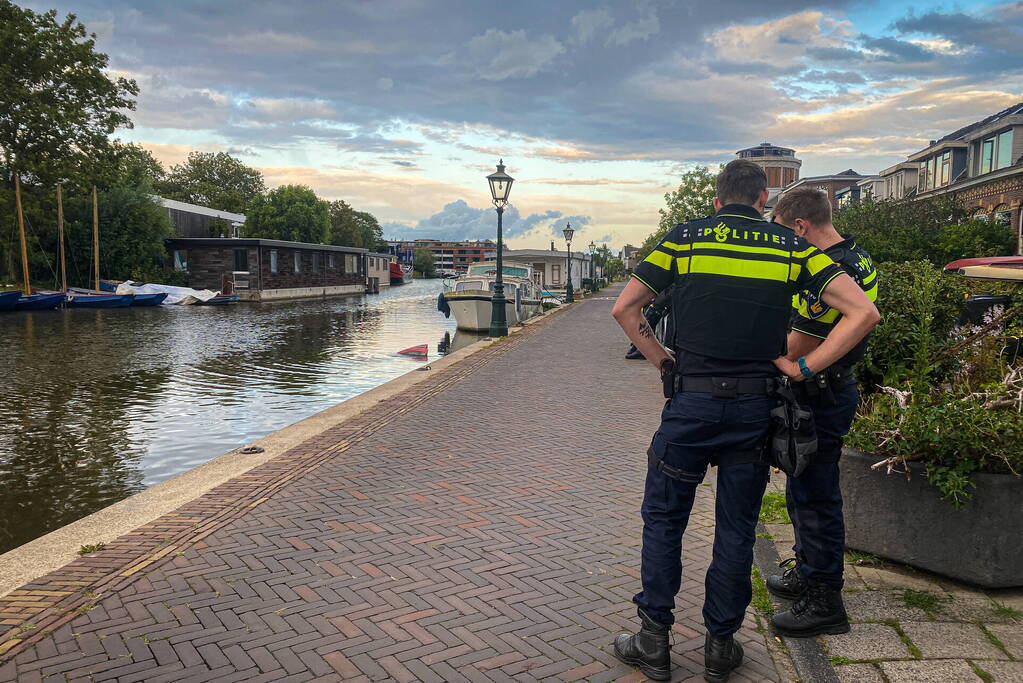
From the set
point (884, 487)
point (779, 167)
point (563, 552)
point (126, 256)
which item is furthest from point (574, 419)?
point (779, 167)

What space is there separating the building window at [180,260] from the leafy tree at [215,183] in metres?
39.1

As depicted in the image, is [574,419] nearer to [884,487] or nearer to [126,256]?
[884,487]

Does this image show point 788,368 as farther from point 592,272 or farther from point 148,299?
point 592,272

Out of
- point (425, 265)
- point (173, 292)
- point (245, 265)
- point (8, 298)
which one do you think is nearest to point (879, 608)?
point (8, 298)

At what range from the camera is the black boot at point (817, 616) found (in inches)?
136

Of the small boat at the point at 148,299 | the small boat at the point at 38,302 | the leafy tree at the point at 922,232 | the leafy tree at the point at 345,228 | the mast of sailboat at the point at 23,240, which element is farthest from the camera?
the leafy tree at the point at 345,228

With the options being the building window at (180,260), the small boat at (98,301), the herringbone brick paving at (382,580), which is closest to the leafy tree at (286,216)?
the building window at (180,260)

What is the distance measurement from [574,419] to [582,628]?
210 inches

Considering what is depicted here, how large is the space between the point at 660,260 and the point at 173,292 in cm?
4234

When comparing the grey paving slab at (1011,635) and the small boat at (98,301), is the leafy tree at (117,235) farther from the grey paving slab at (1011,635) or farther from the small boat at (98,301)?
the grey paving slab at (1011,635)

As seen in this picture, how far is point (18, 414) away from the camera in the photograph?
33.6 feet

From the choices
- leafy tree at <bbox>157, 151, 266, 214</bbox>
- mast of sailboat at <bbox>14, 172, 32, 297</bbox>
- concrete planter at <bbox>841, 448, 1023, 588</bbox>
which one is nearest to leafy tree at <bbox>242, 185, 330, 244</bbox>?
leafy tree at <bbox>157, 151, 266, 214</bbox>

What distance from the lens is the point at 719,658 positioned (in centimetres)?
309

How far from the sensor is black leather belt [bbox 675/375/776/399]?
2.99m
